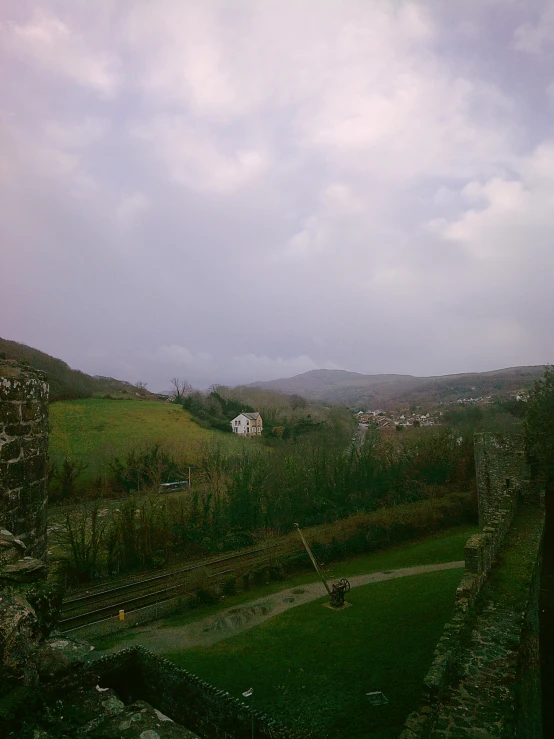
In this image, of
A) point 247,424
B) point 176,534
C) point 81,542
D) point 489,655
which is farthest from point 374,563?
point 247,424

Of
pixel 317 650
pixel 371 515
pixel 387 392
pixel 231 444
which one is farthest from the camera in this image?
pixel 387 392

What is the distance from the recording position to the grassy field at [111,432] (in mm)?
23344

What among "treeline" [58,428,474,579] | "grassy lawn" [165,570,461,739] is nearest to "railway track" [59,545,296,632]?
"treeline" [58,428,474,579]

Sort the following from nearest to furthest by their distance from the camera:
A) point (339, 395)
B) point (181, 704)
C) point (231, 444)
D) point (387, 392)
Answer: point (181, 704) → point (231, 444) → point (387, 392) → point (339, 395)

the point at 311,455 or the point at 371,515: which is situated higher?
the point at 311,455

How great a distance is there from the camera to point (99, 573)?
56.1 ft

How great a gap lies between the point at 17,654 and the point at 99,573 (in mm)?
17620

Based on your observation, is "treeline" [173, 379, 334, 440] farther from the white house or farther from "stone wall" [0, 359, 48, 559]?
"stone wall" [0, 359, 48, 559]

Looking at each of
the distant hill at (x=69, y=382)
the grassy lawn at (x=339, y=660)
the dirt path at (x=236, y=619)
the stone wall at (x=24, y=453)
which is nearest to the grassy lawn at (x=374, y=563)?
the dirt path at (x=236, y=619)

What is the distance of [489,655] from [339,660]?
584cm

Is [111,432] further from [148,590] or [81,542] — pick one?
[148,590]

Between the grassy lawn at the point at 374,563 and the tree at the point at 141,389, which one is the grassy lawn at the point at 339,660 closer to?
the grassy lawn at the point at 374,563

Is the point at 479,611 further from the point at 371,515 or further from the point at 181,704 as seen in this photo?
the point at 371,515

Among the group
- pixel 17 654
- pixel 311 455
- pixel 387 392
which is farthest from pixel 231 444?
pixel 387 392
